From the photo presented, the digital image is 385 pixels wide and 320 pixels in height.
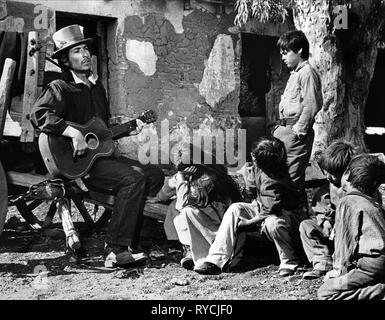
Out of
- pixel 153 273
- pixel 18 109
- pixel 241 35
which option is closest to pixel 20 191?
pixel 18 109

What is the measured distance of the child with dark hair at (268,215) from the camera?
5090 millimetres

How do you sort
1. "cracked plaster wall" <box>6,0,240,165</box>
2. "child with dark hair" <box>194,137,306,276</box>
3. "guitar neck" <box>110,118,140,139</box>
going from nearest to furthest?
"child with dark hair" <box>194,137,306,276</box> < "guitar neck" <box>110,118,140,139</box> < "cracked plaster wall" <box>6,0,240,165</box>

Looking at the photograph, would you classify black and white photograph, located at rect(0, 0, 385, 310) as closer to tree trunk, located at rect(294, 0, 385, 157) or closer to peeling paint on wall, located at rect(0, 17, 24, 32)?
tree trunk, located at rect(294, 0, 385, 157)

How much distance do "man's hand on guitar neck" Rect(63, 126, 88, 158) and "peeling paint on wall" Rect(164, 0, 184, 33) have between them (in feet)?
16.3

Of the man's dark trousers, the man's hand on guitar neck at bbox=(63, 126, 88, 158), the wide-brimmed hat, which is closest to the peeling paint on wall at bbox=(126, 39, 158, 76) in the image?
the wide-brimmed hat

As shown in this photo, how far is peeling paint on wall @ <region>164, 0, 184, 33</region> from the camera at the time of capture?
10172 millimetres

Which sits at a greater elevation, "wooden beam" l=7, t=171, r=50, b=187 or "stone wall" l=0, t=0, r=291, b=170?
"stone wall" l=0, t=0, r=291, b=170

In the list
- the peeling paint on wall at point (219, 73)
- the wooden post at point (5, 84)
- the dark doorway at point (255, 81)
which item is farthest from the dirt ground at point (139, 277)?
the dark doorway at point (255, 81)

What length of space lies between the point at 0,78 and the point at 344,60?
15.6 feet

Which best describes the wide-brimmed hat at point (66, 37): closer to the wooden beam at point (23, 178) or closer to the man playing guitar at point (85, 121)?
the man playing guitar at point (85, 121)

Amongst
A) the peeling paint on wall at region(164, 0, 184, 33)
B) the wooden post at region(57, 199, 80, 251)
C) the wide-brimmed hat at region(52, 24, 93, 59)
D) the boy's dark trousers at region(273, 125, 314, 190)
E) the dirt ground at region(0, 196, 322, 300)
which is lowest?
the dirt ground at region(0, 196, 322, 300)

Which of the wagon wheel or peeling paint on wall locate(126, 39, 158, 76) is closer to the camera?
the wagon wheel

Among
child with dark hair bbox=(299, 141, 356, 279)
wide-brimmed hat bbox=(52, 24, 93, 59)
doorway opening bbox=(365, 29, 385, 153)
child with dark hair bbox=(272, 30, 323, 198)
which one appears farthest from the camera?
doorway opening bbox=(365, 29, 385, 153)
